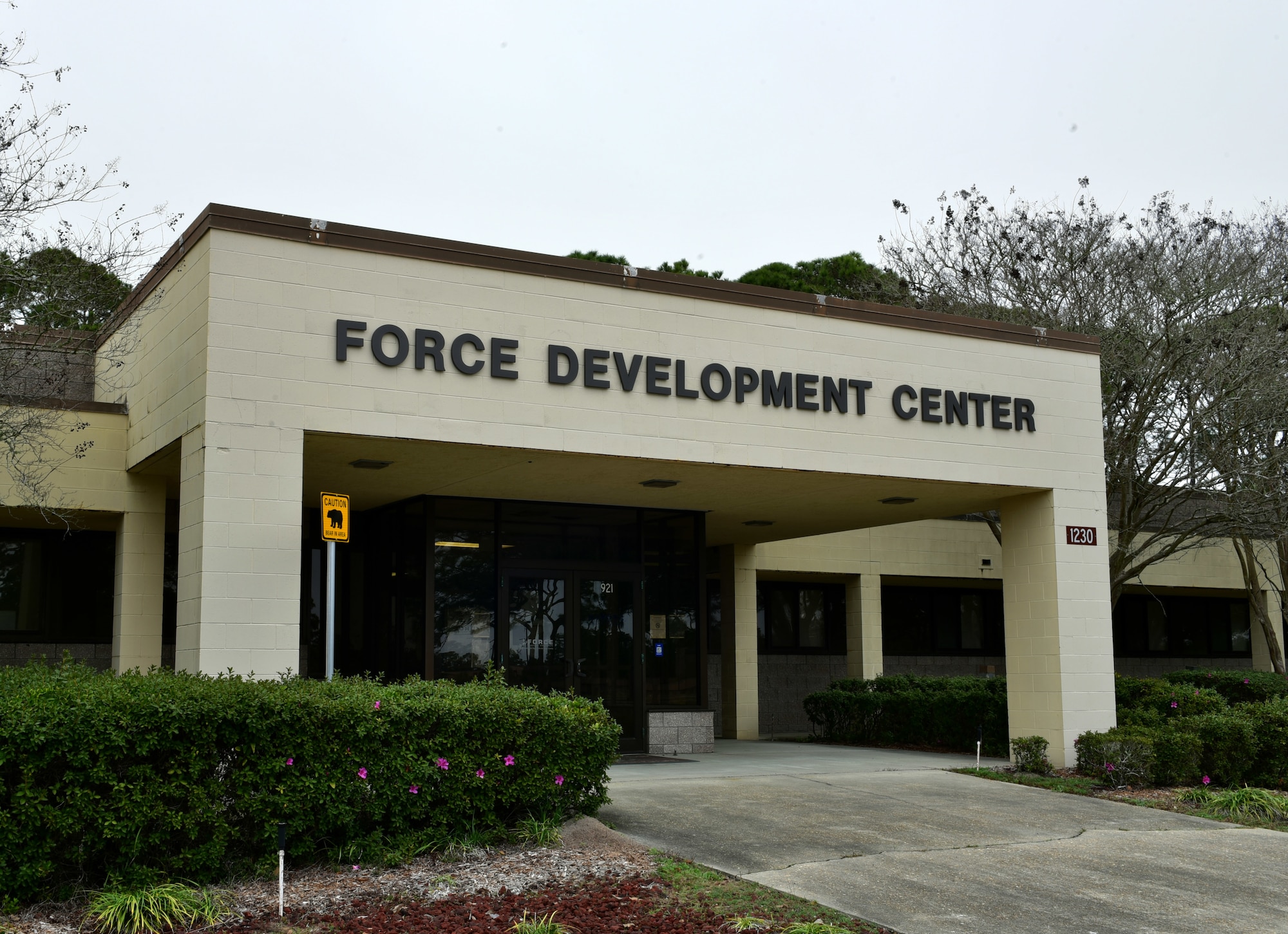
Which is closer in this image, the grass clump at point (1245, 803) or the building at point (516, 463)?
the building at point (516, 463)

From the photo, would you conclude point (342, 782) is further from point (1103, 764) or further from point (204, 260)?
point (1103, 764)

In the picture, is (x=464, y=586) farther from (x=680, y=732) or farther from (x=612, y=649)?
(x=680, y=732)

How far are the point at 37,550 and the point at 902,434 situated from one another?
1072cm

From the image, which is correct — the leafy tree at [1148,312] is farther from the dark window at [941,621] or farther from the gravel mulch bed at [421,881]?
the gravel mulch bed at [421,881]

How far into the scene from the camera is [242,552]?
11039mm

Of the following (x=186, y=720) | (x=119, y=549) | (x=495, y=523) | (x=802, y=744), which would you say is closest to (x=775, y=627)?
(x=802, y=744)

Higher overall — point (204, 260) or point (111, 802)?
point (204, 260)

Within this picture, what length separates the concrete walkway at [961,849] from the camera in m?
8.15

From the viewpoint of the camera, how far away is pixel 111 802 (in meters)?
7.58

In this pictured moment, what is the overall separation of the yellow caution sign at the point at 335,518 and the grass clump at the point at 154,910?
3271 millimetres

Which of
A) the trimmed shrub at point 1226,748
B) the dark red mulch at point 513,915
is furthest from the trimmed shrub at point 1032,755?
the dark red mulch at point 513,915

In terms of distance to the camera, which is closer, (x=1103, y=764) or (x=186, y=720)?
(x=186, y=720)

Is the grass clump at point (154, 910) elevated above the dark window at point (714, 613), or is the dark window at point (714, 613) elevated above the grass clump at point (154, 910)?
the dark window at point (714, 613)

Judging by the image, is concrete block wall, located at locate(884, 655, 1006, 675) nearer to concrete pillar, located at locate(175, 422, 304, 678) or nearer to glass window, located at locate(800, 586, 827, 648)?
glass window, located at locate(800, 586, 827, 648)
